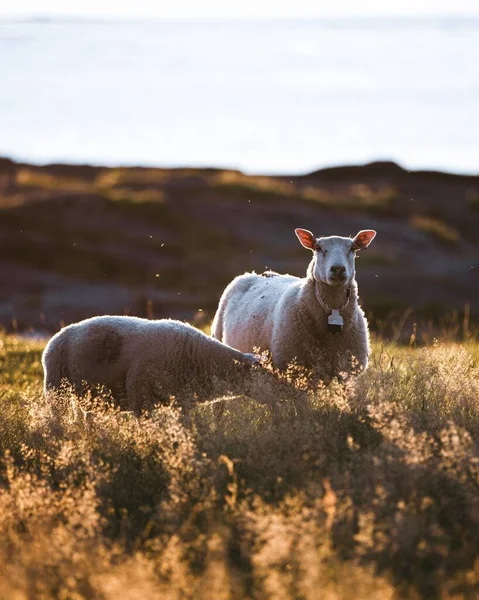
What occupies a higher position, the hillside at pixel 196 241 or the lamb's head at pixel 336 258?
the lamb's head at pixel 336 258

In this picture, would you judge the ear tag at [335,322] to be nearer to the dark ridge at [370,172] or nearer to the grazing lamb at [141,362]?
the grazing lamb at [141,362]

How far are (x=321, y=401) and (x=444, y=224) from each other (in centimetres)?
3561

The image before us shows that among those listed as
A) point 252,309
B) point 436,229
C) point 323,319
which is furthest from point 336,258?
point 436,229

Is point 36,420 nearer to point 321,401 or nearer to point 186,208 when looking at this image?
point 321,401

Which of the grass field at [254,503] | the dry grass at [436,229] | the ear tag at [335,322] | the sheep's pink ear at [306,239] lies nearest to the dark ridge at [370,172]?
the dry grass at [436,229]

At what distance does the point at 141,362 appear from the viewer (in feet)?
25.9

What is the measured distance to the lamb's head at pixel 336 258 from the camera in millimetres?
8414

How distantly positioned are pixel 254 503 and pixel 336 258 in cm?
371

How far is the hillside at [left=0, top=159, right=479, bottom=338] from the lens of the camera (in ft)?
95.9

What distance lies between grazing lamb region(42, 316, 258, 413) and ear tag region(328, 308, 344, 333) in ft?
3.21

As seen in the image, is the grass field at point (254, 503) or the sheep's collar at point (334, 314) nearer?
the grass field at point (254, 503)

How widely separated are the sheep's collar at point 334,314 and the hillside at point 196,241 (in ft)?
52.0

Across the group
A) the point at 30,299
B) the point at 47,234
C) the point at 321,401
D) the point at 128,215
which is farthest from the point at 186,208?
the point at 321,401

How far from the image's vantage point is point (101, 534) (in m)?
5.49
